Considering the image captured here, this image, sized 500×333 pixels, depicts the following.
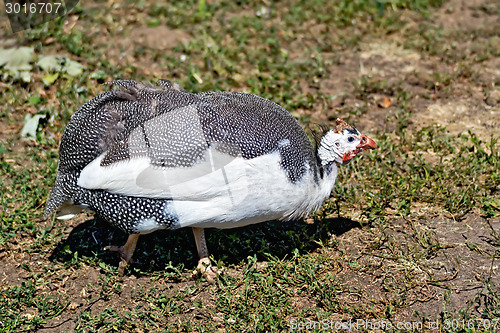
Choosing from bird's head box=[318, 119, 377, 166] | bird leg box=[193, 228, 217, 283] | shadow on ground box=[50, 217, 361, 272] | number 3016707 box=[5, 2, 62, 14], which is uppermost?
number 3016707 box=[5, 2, 62, 14]

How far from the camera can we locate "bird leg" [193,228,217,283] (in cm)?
361

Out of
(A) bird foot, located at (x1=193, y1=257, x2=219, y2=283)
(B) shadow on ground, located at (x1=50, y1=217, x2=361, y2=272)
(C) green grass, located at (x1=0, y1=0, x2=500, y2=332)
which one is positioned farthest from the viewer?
(B) shadow on ground, located at (x1=50, y1=217, x2=361, y2=272)

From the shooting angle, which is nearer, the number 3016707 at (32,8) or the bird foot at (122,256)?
the bird foot at (122,256)

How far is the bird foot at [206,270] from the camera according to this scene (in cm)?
360

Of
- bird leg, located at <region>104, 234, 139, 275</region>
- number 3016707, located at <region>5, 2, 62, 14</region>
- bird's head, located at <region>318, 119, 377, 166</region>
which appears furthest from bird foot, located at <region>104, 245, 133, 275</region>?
number 3016707, located at <region>5, 2, 62, 14</region>

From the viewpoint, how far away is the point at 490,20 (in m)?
6.08

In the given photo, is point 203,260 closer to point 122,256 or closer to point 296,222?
point 122,256

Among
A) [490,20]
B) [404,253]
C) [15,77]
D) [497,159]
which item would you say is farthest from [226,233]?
[490,20]

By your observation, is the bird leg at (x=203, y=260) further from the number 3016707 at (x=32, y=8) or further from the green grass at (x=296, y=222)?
the number 3016707 at (x=32, y=8)

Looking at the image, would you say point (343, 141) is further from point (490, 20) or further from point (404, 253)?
point (490, 20)

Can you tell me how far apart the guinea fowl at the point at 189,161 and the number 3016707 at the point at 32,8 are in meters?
2.80

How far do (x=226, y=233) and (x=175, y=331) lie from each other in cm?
90

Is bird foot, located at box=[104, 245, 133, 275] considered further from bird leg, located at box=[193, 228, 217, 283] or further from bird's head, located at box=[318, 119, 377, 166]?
bird's head, located at box=[318, 119, 377, 166]

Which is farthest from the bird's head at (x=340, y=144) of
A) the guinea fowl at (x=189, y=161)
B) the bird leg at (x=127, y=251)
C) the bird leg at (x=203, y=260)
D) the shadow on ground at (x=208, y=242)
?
the bird leg at (x=127, y=251)
